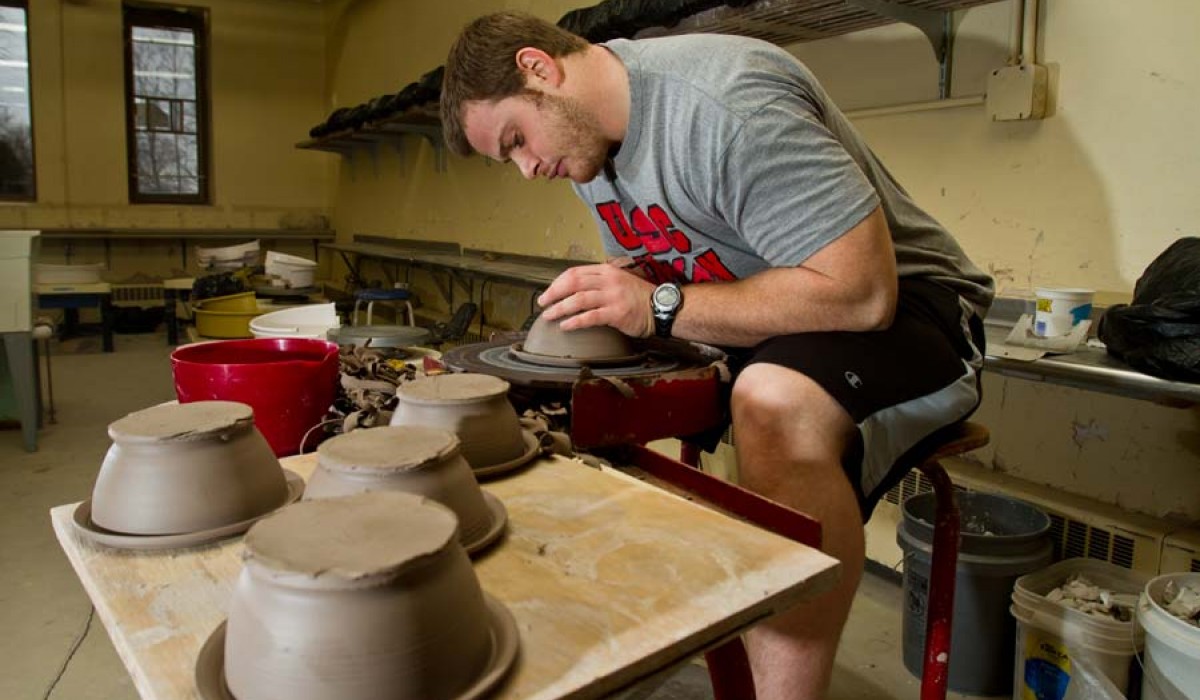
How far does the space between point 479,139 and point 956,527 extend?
1.01 m

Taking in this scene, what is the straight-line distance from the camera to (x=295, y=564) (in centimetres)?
52

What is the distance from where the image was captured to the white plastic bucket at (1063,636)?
1598 mm

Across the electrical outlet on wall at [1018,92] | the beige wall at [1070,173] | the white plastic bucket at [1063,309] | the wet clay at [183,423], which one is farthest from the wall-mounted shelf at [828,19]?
the wet clay at [183,423]

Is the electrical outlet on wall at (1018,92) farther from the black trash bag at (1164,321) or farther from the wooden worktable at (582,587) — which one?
the wooden worktable at (582,587)

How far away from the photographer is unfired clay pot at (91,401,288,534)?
753 millimetres

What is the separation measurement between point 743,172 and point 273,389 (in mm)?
709

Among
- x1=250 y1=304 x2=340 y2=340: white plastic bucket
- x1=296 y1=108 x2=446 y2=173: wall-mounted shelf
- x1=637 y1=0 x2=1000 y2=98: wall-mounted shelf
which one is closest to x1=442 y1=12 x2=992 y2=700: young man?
x1=250 y1=304 x2=340 y2=340: white plastic bucket

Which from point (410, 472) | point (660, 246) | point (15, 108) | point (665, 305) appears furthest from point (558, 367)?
point (15, 108)

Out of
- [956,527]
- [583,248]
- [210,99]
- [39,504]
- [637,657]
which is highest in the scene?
[210,99]

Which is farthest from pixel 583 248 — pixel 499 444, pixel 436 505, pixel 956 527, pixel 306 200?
pixel 306 200

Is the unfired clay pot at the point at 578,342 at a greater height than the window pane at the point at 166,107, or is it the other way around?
the window pane at the point at 166,107

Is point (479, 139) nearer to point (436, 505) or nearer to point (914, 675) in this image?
point (436, 505)

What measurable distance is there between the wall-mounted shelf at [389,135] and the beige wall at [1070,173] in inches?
115

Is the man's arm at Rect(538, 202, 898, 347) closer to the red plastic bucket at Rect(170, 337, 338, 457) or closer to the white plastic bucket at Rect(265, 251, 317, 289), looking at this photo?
the red plastic bucket at Rect(170, 337, 338, 457)
